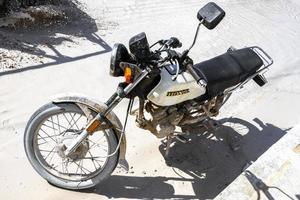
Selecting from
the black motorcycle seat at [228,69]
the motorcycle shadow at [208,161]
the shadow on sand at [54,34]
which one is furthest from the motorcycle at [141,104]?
the shadow on sand at [54,34]

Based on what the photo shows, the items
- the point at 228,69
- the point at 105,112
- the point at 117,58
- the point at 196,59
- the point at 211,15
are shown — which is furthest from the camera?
the point at 196,59

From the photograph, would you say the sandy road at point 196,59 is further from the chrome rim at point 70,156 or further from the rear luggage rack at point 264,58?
the rear luggage rack at point 264,58

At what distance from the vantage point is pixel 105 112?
3.24m

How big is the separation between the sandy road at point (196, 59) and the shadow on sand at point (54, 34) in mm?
104

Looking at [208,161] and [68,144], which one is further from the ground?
[68,144]

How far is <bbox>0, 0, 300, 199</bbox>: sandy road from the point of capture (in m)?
3.79

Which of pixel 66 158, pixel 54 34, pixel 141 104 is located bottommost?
pixel 54 34

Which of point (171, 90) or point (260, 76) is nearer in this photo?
point (171, 90)

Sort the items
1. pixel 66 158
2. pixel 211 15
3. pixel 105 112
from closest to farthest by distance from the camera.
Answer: pixel 211 15
pixel 105 112
pixel 66 158

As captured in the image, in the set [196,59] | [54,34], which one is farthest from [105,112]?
[54,34]

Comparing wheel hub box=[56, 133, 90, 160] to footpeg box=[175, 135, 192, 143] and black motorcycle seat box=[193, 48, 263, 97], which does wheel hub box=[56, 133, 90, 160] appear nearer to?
footpeg box=[175, 135, 192, 143]

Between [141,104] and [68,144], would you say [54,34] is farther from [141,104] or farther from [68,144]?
[141,104]

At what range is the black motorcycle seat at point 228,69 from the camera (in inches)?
148

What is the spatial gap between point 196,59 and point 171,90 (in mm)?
2653
